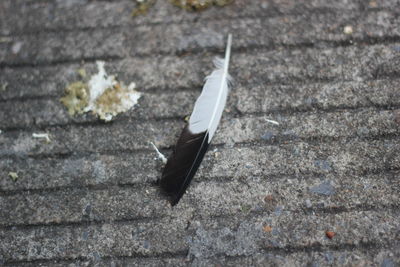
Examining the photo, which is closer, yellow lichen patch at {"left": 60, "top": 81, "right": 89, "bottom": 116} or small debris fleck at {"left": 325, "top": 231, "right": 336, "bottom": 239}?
small debris fleck at {"left": 325, "top": 231, "right": 336, "bottom": 239}

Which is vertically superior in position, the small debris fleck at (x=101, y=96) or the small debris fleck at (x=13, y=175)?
the small debris fleck at (x=101, y=96)

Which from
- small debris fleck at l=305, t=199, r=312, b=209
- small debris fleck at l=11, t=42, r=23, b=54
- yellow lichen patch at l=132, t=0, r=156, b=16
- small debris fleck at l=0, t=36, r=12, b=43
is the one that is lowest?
small debris fleck at l=305, t=199, r=312, b=209

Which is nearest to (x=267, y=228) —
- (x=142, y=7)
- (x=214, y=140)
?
(x=214, y=140)

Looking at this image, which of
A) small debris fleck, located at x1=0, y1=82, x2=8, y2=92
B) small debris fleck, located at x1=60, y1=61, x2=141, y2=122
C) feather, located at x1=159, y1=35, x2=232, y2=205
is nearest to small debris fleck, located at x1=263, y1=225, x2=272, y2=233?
feather, located at x1=159, y1=35, x2=232, y2=205

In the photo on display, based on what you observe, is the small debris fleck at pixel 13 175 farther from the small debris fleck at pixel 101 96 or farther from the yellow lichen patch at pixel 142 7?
the yellow lichen patch at pixel 142 7

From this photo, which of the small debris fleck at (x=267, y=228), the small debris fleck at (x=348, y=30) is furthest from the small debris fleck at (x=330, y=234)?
the small debris fleck at (x=348, y=30)

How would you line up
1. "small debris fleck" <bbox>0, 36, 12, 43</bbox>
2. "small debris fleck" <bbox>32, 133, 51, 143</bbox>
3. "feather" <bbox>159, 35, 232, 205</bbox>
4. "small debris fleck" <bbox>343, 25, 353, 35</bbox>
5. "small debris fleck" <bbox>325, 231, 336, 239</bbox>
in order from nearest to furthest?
"small debris fleck" <bbox>325, 231, 336, 239</bbox> → "feather" <bbox>159, 35, 232, 205</bbox> → "small debris fleck" <bbox>32, 133, 51, 143</bbox> → "small debris fleck" <bbox>343, 25, 353, 35</bbox> → "small debris fleck" <bbox>0, 36, 12, 43</bbox>

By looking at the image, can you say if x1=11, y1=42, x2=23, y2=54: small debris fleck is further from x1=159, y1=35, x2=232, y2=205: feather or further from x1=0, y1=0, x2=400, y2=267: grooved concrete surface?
x1=159, y1=35, x2=232, y2=205: feather
